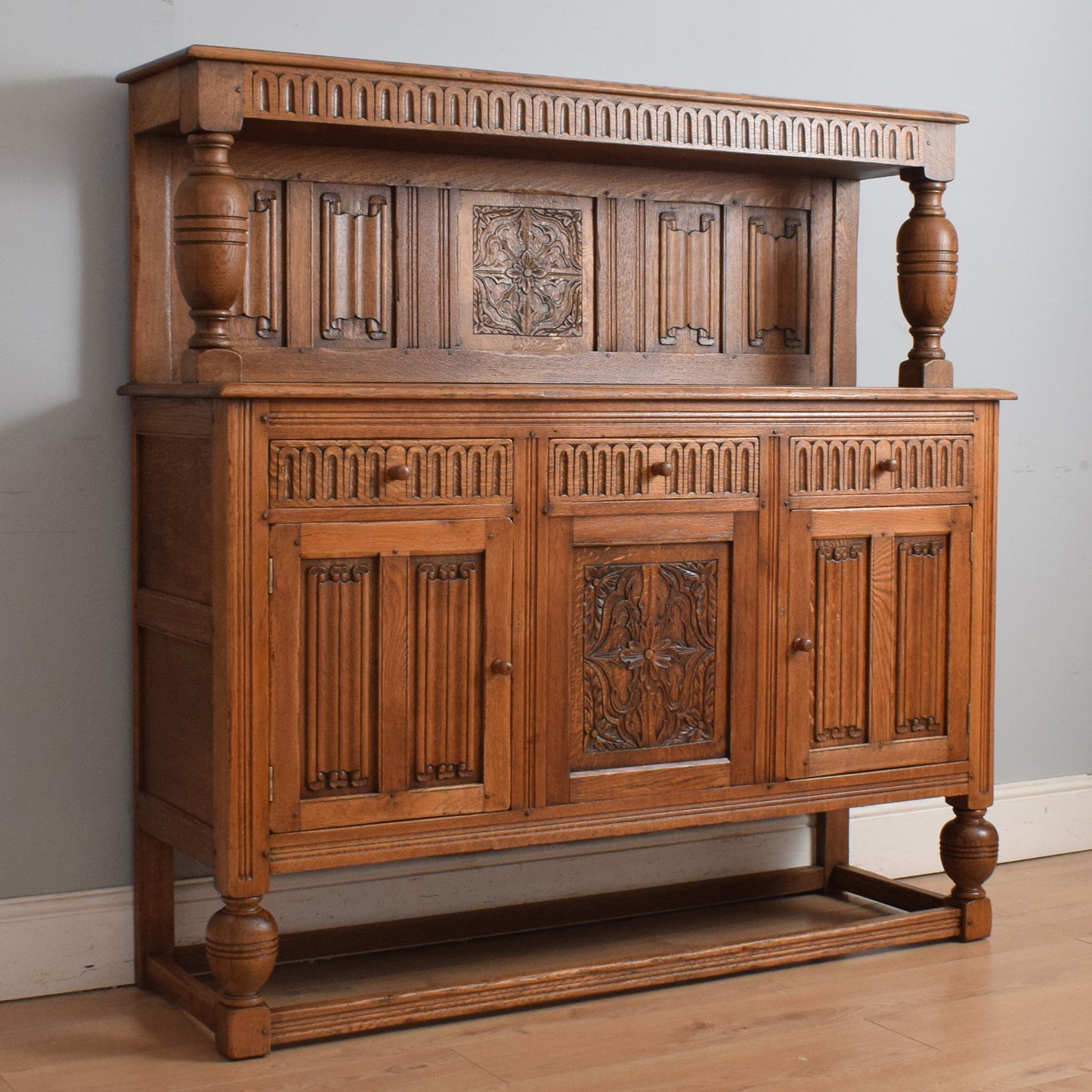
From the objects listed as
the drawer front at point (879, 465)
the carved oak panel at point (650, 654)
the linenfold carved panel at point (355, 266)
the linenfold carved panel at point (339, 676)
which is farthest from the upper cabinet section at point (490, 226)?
the carved oak panel at point (650, 654)

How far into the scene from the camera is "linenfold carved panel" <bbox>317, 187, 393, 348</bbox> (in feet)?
9.95

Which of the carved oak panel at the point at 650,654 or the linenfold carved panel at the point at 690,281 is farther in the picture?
the linenfold carved panel at the point at 690,281

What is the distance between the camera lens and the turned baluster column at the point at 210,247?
262cm

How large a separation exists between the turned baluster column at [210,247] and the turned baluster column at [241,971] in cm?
88

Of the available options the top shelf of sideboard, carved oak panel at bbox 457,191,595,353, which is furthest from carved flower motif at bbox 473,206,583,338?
the top shelf of sideboard

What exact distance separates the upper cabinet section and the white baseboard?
983mm

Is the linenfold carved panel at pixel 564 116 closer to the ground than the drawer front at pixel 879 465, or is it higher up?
higher up

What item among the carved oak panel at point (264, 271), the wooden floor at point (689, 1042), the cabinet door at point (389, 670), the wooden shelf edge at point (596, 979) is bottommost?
the wooden floor at point (689, 1042)

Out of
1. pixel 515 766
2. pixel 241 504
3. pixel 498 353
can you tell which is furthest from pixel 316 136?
pixel 515 766

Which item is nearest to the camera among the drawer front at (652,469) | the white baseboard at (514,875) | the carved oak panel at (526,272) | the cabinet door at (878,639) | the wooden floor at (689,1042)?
the wooden floor at (689,1042)

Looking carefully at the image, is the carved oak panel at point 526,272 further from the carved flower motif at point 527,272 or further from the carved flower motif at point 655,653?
the carved flower motif at point 655,653

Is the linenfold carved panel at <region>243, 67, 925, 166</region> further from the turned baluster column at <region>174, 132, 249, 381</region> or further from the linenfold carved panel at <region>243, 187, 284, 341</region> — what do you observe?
the linenfold carved panel at <region>243, 187, 284, 341</region>

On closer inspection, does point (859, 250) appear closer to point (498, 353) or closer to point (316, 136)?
point (498, 353)

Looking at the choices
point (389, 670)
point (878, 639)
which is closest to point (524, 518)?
point (389, 670)
